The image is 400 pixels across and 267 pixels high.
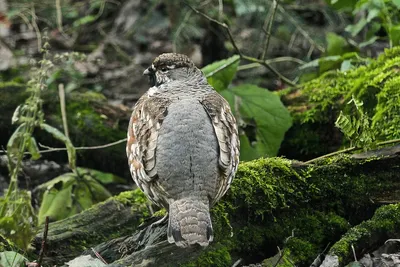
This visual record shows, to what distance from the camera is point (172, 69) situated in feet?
17.4

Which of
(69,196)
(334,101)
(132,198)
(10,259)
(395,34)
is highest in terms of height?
(395,34)

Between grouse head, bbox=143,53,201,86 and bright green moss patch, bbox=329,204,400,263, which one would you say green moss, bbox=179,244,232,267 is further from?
grouse head, bbox=143,53,201,86

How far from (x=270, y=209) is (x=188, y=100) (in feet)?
3.24

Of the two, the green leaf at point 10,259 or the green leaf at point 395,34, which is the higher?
the green leaf at point 395,34

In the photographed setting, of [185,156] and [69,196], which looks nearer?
[185,156]

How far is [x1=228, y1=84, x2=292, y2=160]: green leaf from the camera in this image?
617 cm

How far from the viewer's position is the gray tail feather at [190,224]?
378cm

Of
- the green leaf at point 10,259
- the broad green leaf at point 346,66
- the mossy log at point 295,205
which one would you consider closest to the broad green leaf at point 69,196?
the mossy log at point 295,205

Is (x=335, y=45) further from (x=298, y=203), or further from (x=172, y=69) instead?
(x=298, y=203)

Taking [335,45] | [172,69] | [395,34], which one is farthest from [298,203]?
[335,45]

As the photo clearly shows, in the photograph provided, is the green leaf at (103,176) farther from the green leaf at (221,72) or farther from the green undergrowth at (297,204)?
the green undergrowth at (297,204)

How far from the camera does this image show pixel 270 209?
477 cm

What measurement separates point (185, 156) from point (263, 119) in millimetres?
2257

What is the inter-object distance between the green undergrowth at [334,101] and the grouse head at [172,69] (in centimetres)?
146
